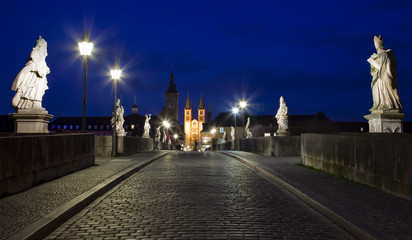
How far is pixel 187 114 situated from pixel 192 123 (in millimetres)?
4778

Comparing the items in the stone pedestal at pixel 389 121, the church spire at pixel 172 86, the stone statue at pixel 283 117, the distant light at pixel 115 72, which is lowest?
the stone pedestal at pixel 389 121

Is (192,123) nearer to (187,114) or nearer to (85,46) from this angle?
(187,114)

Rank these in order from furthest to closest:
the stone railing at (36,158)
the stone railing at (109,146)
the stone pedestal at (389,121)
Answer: the stone railing at (109,146)
the stone pedestal at (389,121)
the stone railing at (36,158)

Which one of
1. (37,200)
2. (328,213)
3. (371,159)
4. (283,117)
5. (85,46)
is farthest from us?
(283,117)

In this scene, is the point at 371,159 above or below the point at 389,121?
below

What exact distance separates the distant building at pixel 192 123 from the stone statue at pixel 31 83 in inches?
5640

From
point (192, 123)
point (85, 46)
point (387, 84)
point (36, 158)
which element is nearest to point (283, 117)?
point (387, 84)

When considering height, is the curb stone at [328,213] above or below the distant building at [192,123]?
below

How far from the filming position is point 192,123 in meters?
164

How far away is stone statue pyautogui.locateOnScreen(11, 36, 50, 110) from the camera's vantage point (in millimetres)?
13922

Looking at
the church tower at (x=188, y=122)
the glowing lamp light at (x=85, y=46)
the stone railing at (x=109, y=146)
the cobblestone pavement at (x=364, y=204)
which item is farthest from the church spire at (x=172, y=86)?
the cobblestone pavement at (x=364, y=204)

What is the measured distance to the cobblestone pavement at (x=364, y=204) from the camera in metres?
5.38

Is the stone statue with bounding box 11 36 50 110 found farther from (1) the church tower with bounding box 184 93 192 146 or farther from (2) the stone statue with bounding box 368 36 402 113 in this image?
(1) the church tower with bounding box 184 93 192 146

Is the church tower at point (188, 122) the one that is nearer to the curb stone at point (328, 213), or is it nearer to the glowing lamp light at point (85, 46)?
the glowing lamp light at point (85, 46)
